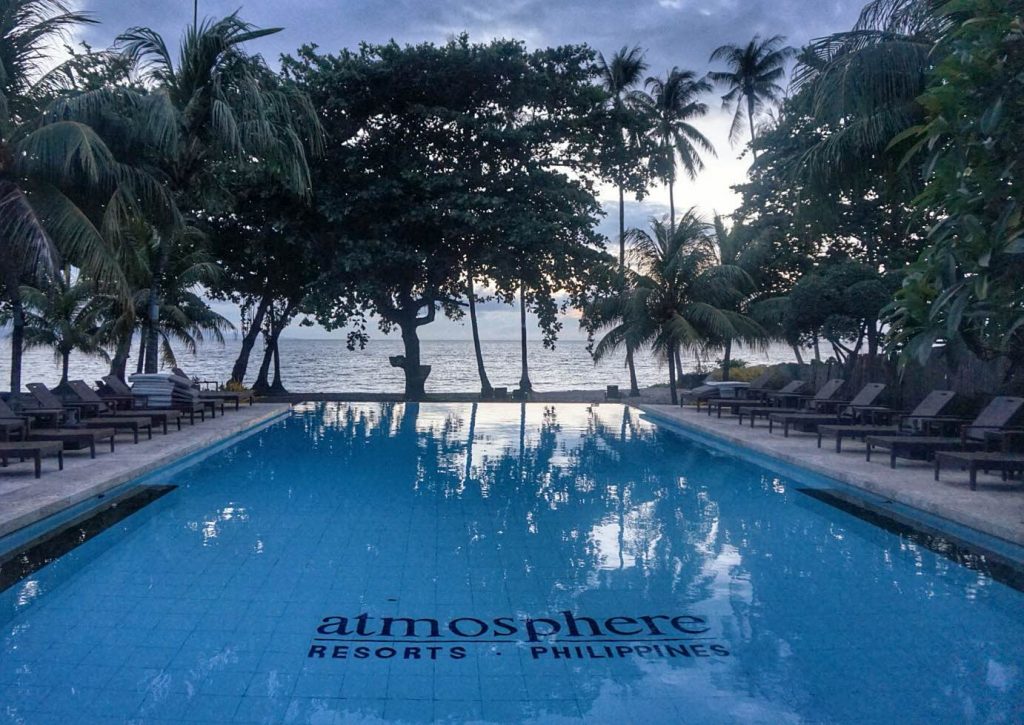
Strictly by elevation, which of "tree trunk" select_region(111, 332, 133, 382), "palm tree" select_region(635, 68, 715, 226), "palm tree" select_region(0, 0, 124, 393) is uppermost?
"palm tree" select_region(635, 68, 715, 226)

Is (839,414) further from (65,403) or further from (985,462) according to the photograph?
(65,403)

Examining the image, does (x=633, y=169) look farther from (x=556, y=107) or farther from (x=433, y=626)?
(x=433, y=626)

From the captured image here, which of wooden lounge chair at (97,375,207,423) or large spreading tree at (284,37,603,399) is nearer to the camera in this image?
wooden lounge chair at (97,375,207,423)

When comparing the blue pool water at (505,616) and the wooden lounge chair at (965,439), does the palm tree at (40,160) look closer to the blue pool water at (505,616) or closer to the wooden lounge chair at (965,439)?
the blue pool water at (505,616)

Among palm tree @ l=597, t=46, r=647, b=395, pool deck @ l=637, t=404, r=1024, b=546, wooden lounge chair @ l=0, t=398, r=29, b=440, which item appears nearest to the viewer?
pool deck @ l=637, t=404, r=1024, b=546

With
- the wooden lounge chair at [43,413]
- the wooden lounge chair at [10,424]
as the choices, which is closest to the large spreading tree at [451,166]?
the wooden lounge chair at [43,413]

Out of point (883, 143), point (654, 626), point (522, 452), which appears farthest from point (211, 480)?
point (883, 143)

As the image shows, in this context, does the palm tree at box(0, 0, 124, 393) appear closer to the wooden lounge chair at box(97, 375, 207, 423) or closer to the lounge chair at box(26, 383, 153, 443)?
the lounge chair at box(26, 383, 153, 443)

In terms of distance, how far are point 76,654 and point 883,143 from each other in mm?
11747

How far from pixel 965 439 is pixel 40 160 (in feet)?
→ 39.0

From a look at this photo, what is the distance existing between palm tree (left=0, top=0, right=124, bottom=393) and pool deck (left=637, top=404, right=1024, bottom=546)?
9541mm

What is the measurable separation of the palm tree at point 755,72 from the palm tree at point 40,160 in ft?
86.8

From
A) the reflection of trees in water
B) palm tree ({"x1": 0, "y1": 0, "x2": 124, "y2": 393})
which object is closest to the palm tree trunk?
the reflection of trees in water

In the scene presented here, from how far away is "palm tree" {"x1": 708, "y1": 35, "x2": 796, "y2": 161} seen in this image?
33.5 meters
